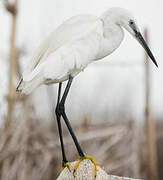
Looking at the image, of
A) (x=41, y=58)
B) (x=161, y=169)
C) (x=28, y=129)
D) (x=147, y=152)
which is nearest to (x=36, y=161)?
(x=28, y=129)

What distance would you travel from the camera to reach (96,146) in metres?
3.70

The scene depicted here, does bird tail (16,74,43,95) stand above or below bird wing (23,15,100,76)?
below

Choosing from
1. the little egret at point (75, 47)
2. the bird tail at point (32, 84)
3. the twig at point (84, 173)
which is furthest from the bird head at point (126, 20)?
the twig at point (84, 173)

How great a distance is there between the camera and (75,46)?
4.23 feet

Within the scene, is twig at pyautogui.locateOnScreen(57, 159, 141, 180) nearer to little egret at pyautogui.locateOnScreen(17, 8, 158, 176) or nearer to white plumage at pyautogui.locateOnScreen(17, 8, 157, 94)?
little egret at pyautogui.locateOnScreen(17, 8, 158, 176)

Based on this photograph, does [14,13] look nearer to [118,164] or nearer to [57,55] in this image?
[118,164]

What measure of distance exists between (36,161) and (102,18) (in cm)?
204

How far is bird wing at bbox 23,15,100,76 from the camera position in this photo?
1.31 meters

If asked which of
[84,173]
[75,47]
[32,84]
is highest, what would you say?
[75,47]

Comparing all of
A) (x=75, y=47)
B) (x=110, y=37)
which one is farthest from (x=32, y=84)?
(x=110, y=37)

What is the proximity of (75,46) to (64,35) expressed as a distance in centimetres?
7

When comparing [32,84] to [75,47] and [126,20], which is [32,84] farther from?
[126,20]

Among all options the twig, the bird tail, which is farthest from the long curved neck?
the twig

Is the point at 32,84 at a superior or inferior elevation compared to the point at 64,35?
inferior
